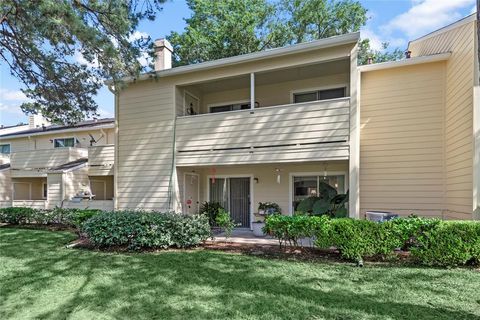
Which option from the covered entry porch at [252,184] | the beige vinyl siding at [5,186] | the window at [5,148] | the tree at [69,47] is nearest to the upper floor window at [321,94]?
the covered entry porch at [252,184]

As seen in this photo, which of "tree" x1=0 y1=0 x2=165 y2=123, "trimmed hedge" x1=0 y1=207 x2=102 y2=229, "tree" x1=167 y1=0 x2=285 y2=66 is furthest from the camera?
"tree" x1=167 y1=0 x2=285 y2=66

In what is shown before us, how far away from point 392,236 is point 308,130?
3942mm

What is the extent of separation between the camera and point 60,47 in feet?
30.2

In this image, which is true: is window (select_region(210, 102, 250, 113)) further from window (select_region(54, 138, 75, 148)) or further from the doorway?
window (select_region(54, 138, 75, 148))

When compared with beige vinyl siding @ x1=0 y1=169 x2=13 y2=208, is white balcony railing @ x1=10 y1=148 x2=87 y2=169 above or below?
above

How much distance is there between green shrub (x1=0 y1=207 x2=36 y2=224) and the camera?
41.2 feet

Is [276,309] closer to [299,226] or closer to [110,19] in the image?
[299,226]

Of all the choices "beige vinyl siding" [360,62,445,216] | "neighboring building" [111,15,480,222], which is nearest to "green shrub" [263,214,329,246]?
"neighboring building" [111,15,480,222]

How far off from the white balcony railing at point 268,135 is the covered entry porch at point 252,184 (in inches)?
38.4

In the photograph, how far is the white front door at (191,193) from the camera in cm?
1179

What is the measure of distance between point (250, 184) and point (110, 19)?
7201 mm

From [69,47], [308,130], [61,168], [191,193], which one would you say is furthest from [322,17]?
[61,168]

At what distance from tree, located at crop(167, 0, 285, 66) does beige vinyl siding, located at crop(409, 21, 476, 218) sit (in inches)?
537

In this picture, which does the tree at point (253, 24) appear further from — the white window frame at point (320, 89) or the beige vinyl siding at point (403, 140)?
the beige vinyl siding at point (403, 140)
